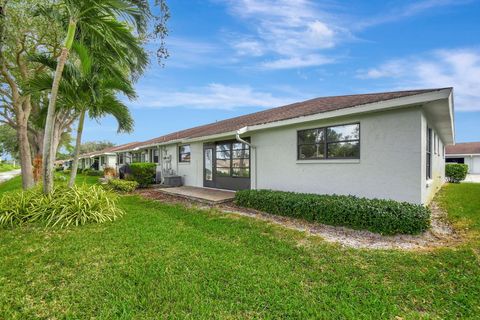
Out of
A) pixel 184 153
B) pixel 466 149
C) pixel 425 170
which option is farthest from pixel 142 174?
pixel 466 149

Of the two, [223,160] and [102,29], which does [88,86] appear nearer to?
[102,29]

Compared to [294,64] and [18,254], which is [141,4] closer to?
[18,254]

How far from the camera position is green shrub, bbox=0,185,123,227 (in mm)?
6129

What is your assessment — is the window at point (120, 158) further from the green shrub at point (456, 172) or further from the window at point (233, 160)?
the green shrub at point (456, 172)

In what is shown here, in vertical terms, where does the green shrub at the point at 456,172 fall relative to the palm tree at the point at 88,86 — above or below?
below

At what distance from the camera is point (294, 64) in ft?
46.4

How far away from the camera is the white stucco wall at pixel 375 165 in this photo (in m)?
6.11

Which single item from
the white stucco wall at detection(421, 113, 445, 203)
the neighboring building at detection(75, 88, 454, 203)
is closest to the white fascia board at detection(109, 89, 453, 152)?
the neighboring building at detection(75, 88, 454, 203)

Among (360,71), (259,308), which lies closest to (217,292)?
(259,308)

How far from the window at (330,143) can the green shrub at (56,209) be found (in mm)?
6508

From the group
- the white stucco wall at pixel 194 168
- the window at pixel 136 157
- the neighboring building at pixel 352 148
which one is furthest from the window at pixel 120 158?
the neighboring building at pixel 352 148

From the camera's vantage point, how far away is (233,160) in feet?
38.6

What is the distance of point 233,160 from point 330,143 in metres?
5.23

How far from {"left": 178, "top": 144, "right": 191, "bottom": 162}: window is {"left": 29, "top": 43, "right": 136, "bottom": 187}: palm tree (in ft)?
24.1
